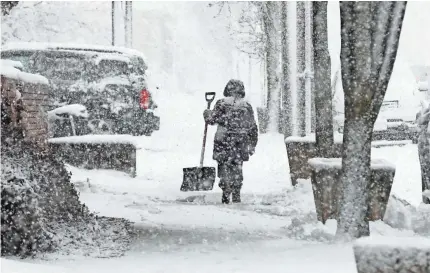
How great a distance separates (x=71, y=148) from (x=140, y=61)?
2791 mm

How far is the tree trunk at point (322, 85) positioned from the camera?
7.84 metres

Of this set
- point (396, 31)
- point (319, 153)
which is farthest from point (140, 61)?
point (396, 31)

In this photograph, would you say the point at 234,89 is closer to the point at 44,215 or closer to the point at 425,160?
the point at 425,160

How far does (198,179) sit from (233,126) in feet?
3.67

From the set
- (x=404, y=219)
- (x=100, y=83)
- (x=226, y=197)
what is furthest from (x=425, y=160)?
(x=100, y=83)

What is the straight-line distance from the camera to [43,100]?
6574 mm

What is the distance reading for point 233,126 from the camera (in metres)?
8.20

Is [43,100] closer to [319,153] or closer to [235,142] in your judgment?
[235,142]

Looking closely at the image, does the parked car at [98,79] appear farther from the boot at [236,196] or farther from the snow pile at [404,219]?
the snow pile at [404,219]

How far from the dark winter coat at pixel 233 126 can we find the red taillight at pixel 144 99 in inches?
160

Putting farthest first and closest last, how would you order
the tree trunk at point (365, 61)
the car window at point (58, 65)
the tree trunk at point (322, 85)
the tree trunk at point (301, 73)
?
the car window at point (58, 65) < the tree trunk at point (301, 73) < the tree trunk at point (322, 85) < the tree trunk at point (365, 61)

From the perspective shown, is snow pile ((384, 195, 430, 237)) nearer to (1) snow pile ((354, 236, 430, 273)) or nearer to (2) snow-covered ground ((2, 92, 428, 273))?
(2) snow-covered ground ((2, 92, 428, 273))

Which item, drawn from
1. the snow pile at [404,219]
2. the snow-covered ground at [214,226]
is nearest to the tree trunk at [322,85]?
the snow-covered ground at [214,226]

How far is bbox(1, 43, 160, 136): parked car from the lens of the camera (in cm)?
1144
